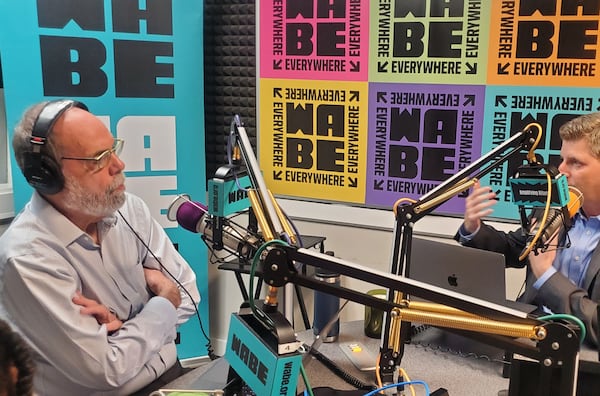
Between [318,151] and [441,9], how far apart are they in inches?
37.8

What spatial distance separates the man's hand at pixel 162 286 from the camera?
1989mm

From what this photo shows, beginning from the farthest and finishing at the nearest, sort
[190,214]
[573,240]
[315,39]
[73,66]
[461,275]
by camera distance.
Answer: [315,39] → [73,66] → [573,240] → [461,275] → [190,214]

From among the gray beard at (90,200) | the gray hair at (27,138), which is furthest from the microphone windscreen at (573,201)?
the gray hair at (27,138)

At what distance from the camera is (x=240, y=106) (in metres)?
3.40

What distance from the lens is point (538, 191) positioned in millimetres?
1198

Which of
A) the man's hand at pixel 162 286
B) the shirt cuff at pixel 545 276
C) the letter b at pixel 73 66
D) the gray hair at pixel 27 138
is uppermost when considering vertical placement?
the letter b at pixel 73 66

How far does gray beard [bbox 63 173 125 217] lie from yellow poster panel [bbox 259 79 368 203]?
1495mm

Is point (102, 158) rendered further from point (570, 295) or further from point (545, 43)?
point (545, 43)

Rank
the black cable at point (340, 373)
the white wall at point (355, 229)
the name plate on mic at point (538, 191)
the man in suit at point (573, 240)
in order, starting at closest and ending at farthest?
the name plate on mic at point (538, 191)
the black cable at point (340, 373)
the man in suit at point (573, 240)
the white wall at point (355, 229)

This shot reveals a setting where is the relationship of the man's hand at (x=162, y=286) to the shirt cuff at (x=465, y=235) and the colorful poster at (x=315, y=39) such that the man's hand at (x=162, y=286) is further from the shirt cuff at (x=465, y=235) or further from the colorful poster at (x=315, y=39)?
the colorful poster at (x=315, y=39)

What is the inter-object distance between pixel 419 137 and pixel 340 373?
163cm

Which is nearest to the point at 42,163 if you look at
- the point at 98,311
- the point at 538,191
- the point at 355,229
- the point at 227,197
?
the point at 98,311

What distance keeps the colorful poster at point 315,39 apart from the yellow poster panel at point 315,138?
6 cm

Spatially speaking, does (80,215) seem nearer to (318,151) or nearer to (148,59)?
(148,59)
